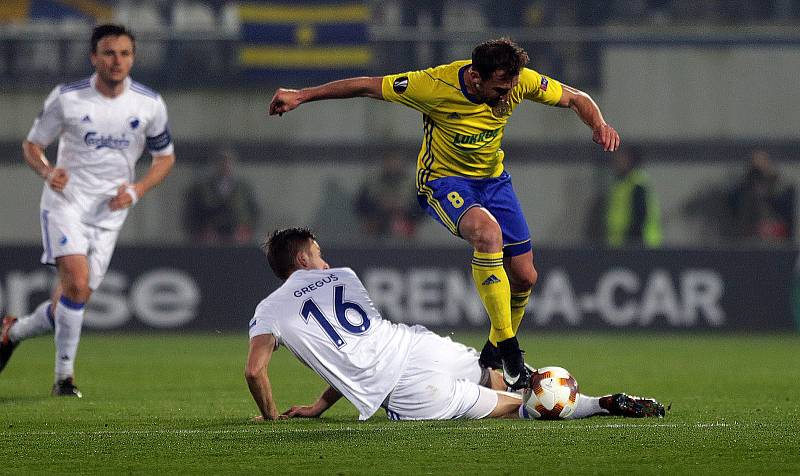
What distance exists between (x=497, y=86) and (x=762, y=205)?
9.78 m

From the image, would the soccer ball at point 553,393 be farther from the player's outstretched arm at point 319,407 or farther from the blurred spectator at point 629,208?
the blurred spectator at point 629,208

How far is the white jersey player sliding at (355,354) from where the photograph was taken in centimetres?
671

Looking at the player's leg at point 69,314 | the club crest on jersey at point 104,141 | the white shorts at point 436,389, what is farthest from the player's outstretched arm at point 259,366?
the club crest on jersey at point 104,141

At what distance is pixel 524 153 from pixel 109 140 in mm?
8589

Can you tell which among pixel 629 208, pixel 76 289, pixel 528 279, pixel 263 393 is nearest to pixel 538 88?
pixel 528 279

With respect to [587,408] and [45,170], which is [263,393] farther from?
Answer: [45,170]

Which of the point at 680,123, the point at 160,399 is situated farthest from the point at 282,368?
the point at 680,123

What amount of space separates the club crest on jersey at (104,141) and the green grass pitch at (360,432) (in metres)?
1.65

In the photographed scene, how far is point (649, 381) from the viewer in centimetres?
983

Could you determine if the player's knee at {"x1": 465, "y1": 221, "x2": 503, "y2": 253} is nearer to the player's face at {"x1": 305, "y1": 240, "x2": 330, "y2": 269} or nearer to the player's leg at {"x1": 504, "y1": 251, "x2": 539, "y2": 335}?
the player's leg at {"x1": 504, "y1": 251, "x2": 539, "y2": 335}

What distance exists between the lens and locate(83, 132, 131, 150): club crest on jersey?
9.27 meters

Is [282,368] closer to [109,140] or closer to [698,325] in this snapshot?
[109,140]

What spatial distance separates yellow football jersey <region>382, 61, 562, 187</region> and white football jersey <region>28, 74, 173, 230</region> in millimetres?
2416

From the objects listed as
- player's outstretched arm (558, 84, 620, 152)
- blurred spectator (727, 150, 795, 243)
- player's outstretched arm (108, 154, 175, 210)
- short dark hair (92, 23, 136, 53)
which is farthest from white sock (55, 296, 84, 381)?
blurred spectator (727, 150, 795, 243)
